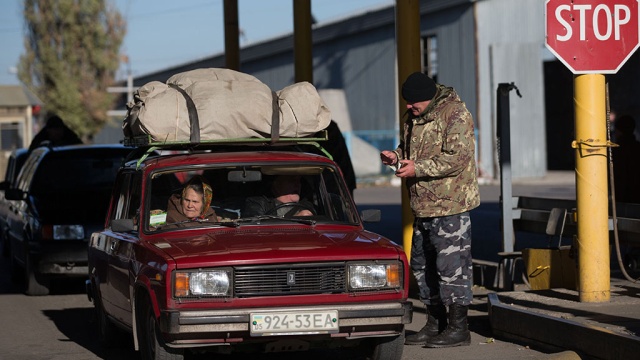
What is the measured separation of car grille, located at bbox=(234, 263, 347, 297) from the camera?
286 inches

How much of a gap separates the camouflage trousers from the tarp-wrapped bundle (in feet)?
4.08

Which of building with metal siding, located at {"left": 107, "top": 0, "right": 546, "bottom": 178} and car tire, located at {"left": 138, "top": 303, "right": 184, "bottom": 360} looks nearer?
car tire, located at {"left": 138, "top": 303, "right": 184, "bottom": 360}

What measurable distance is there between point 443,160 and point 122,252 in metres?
2.45

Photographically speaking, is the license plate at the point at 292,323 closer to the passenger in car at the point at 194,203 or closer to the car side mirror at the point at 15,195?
the passenger in car at the point at 194,203

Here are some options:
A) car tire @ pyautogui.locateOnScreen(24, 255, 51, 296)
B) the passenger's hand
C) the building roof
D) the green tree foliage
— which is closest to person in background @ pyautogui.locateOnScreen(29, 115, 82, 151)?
car tire @ pyautogui.locateOnScreen(24, 255, 51, 296)

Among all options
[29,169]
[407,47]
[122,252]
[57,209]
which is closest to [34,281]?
[57,209]

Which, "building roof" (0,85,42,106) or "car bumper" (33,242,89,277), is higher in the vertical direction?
"building roof" (0,85,42,106)

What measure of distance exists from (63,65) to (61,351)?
5694cm

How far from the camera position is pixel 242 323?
7168 mm

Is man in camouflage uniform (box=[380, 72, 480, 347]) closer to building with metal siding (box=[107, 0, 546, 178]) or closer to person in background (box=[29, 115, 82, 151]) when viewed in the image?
person in background (box=[29, 115, 82, 151])

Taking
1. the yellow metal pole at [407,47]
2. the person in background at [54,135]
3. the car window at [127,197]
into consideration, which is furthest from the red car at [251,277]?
the person in background at [54,135]

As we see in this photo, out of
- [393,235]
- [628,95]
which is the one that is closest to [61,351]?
[393,235]

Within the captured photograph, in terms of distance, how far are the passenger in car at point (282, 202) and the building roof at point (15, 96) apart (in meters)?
46.9

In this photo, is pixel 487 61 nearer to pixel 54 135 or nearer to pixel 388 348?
pixel 54 135
